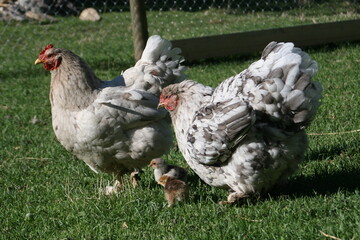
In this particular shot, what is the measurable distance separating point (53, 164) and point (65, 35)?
813 centimetres

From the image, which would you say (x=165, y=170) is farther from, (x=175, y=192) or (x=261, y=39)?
(x=261, y=39)

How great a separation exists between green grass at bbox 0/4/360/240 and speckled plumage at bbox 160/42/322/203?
236 millimetres

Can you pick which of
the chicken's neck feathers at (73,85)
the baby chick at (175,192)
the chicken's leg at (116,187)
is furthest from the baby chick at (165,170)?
the chicken's neck feathers at (73,85)

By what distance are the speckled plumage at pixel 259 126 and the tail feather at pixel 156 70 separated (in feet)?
4.18

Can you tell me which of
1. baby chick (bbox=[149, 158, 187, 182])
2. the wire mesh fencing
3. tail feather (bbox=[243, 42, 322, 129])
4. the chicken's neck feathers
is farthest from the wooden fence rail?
tail feather (bbox=[243, 42, 322, 129])

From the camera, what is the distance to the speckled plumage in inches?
178

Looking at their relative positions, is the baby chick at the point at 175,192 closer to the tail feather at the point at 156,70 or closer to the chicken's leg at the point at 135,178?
the chicken's leg at the point at 135,178

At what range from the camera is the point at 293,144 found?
15.2 feet

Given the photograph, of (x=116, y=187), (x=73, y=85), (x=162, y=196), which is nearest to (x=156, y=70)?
(x=73, y=85)

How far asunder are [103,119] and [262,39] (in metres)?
5.76

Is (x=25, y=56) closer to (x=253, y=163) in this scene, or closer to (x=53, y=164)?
(x=53, y=164)

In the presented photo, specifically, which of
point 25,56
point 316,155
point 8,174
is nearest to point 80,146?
point 8,174

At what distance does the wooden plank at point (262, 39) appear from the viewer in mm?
10625

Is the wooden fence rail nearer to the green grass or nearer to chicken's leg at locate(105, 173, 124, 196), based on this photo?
the green grass
